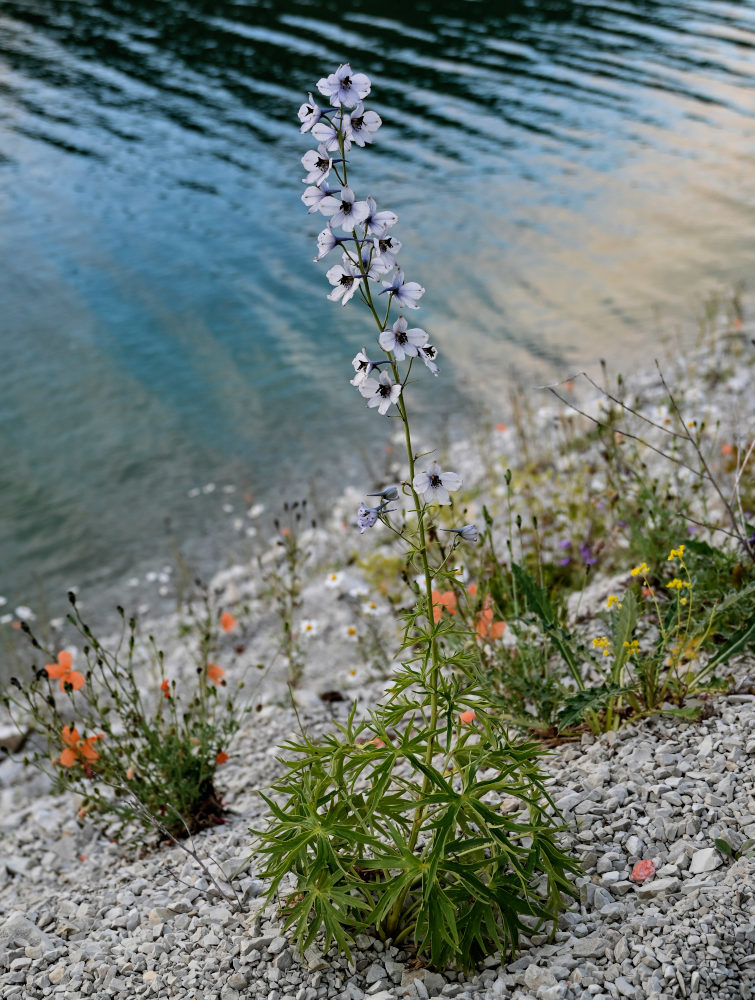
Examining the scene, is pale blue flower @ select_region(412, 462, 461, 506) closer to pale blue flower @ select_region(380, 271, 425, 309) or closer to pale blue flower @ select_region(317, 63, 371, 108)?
pale blue flower @ select_region(380, 271, 425, 309)

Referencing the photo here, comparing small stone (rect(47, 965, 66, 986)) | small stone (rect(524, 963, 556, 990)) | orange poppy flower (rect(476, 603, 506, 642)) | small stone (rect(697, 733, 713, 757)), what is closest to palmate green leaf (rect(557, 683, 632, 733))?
small stone (rect(697, 733, 713, 757))

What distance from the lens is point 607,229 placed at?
1131 cm

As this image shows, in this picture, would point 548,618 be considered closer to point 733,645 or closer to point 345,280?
point 733,645

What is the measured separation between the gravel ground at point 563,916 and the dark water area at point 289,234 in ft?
12.2

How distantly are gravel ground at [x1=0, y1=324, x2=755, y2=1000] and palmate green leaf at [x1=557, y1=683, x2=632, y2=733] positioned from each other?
5.4 inches

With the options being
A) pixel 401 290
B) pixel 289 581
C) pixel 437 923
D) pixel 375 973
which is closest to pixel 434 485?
pixel 401 290

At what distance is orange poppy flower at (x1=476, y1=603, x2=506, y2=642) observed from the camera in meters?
3.72

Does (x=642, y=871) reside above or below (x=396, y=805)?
below

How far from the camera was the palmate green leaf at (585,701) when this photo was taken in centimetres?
312

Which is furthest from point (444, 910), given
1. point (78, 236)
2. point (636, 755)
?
point (78, 236)

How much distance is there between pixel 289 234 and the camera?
11.8 meters

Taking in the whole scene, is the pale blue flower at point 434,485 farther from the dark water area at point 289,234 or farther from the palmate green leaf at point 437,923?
the dark water area at point 289,234

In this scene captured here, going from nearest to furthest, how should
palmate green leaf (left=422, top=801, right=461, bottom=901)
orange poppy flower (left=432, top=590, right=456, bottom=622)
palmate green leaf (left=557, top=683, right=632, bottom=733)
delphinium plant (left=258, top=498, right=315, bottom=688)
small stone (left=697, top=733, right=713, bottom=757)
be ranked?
palmate green leaf (left=422, top=801, right=461, bottom=901), small stone (left=697, top=733, right=713, bottom=757), palmate green leaf (left=557, top=683, right=632, bottom=733), orange poppy flower (left=432, top=590, right=456, bottom=622), delphinium plant (left=258, top=498, right=315, bottom=688)

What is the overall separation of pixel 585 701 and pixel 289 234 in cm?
980
